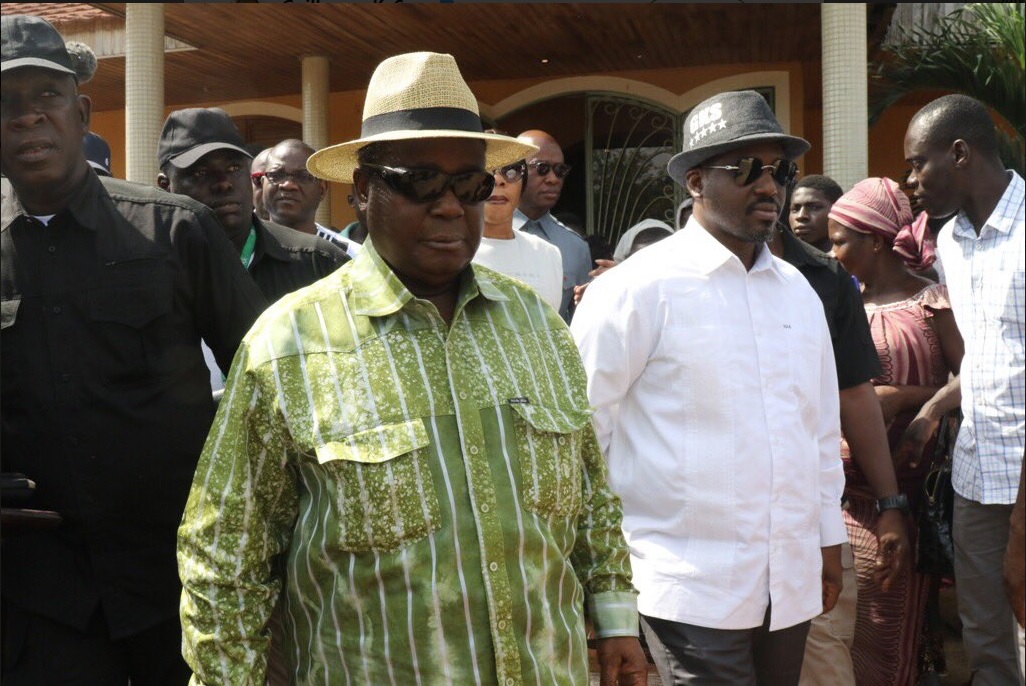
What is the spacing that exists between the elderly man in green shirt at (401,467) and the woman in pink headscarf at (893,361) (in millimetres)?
2373

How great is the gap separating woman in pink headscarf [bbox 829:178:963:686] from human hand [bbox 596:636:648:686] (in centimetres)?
213

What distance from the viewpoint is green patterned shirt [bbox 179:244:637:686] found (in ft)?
7.14

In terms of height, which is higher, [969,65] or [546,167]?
[969,65]

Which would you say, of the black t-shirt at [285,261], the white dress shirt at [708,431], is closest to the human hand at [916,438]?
the white dress shirt at [708,431]

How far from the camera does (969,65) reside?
9305mm

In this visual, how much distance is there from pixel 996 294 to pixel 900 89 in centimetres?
715

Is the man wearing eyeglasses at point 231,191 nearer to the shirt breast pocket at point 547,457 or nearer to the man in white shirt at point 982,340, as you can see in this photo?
the shirt breast pocket at point 547,457

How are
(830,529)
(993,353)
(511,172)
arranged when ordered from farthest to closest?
1. (511,172)
2. (993,353)
3. (830,529)

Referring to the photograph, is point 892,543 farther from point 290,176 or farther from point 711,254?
point 290,176

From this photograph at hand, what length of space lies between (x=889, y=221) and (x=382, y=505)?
321cm

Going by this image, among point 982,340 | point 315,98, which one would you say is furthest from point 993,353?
point 315,98

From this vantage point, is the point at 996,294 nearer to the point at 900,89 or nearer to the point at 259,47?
the point at 900,89

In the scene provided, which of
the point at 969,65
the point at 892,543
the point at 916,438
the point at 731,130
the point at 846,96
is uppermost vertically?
the point at 969,65

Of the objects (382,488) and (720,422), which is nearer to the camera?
(382,488)
